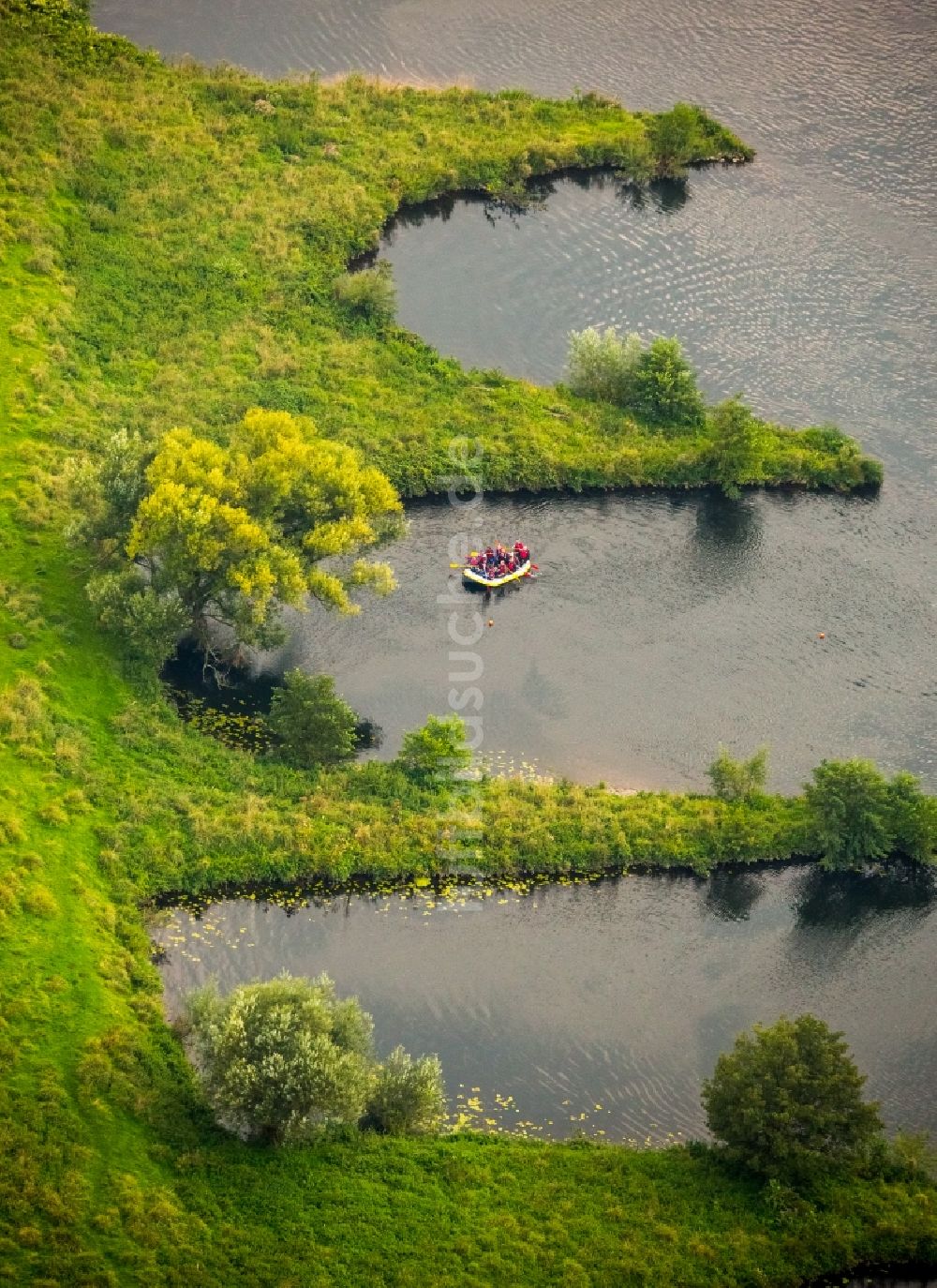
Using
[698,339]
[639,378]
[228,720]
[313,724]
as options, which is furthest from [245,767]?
[698,339]

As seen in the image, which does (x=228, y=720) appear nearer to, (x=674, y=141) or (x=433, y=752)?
(x=433, y=752)

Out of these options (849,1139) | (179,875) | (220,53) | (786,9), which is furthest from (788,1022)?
(786,9)

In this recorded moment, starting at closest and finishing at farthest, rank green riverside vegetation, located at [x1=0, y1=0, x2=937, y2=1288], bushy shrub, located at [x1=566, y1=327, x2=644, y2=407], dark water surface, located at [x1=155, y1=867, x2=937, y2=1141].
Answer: green riverside vegetation, located at [x1=0, y1=0, x2=937, y2=1288] → dark water surface, located at [x1=155, y1=867, x2=937, y2=1141] → bushy shrub, located at [x1=566, y1=327, x2=644, y2=407]

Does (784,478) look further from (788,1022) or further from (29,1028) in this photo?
(29,1028)

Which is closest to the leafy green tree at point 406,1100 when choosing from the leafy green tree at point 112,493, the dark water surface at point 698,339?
the dark water surface at point 698,339

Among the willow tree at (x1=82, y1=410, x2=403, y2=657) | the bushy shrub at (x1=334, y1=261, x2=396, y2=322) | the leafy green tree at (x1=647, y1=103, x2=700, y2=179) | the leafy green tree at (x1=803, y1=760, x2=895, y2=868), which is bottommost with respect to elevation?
the leafy green tree at (x1=803, y1=760, x2=895, y2=868)

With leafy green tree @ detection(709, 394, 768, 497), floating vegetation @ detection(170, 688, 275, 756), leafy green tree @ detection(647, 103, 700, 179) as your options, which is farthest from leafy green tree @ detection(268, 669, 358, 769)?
leafy green tree @ detection(647, 103, 700, 179)

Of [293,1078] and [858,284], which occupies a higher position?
[858,284]

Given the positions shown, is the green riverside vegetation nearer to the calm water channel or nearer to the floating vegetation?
the floating vegetation
